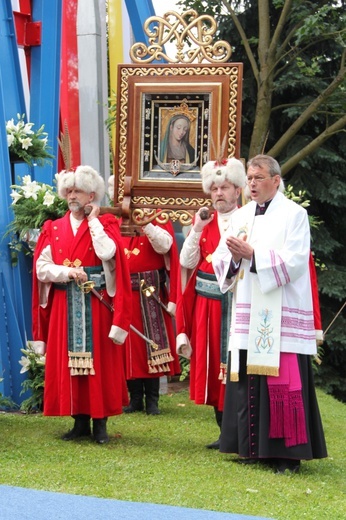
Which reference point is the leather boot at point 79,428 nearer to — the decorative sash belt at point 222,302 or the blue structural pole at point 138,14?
the decorative sash belt at point 222,302

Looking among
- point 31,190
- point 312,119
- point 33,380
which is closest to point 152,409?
point 33,380

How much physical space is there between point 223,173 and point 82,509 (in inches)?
112

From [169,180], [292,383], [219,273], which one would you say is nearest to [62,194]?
[169,180]

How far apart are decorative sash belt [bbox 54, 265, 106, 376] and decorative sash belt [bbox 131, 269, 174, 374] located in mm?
1785

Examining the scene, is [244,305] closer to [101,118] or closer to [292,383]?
[292,383]

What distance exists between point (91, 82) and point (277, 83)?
125 inches

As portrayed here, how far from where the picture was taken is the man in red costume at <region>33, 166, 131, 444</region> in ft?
25.5

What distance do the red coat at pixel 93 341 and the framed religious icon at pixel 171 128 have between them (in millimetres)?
398

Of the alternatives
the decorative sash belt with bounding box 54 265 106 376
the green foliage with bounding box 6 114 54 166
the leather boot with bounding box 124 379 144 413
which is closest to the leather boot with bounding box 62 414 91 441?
the decorative sash belt with bounding box 54 265 106 376

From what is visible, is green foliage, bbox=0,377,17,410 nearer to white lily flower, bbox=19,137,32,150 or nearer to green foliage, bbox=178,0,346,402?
white lily flower, bbox=19,137,32,150

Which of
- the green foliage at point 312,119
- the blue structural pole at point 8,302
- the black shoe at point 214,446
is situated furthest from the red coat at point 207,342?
the green foliage at point 312,119

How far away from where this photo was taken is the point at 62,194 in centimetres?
791

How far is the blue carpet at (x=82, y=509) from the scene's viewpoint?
5.34m

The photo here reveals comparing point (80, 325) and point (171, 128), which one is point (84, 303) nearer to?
point (80, 325)
